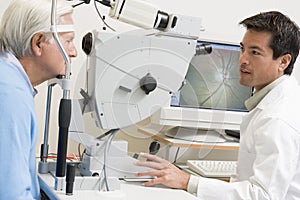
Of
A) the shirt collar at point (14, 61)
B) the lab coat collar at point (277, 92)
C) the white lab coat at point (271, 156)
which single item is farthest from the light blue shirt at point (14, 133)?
the lab coat collar at point (277, 92)

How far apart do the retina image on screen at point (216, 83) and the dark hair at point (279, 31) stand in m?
0.45

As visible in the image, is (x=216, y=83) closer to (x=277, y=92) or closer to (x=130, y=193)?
(x=277, y=92)

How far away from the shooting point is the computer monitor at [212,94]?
1.94 metres

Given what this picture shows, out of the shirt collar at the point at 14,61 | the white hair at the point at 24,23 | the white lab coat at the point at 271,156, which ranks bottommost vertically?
the white lab coat at the point at 271,156

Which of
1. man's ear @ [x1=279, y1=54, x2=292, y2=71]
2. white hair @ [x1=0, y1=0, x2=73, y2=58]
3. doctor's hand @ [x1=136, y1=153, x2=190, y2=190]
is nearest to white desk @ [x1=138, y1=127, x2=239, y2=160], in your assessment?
doctor's hand @ [x1=136, y1=153, x2=190, y2=190]

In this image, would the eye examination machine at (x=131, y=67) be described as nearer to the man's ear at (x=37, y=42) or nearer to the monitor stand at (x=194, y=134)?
the man's ear at (x=37, y=42)

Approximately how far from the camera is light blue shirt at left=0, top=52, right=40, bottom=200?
1025mm

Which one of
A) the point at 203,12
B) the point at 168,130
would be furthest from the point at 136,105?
the point at 203,12

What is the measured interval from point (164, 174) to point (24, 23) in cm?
67

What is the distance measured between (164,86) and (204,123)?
Result: 63 cm

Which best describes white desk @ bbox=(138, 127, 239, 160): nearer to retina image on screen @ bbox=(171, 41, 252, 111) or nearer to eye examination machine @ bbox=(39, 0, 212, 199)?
retina image on screen @ bbox=(171, 41, 252, 111)

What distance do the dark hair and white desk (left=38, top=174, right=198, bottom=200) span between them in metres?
0.62

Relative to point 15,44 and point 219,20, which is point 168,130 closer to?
point 219,20

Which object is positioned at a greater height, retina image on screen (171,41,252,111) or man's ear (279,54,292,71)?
man's ear (279,54,292,71)
